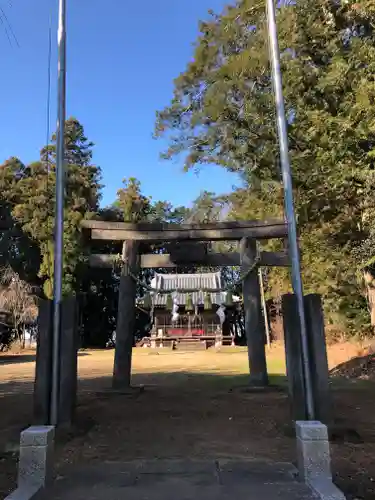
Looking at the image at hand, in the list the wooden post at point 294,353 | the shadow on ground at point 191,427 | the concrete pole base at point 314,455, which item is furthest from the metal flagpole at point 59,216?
the wooden post at point 294,353

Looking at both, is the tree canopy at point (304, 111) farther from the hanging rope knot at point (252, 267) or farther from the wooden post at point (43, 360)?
the wooden post at point (43, 360)

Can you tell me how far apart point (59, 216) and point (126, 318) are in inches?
172

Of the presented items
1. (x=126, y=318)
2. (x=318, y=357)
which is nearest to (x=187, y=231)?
(x=126, y=318)

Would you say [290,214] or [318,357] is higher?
[290,214]

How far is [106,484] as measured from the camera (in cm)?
412

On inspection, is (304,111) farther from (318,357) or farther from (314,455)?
(314,455)

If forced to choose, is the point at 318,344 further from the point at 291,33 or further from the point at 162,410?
the point at 291,33

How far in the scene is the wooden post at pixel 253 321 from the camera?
30.6 ft

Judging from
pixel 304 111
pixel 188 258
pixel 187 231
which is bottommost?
pixel 188 258

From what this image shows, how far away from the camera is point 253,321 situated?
31.2 feet

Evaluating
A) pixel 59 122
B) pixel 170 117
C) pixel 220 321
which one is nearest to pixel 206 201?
pixel 170 117

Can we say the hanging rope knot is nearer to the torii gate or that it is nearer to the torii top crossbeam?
the torii gate

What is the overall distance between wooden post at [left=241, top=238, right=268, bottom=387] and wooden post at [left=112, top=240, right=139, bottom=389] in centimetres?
248

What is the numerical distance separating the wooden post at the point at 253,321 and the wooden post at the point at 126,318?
2.48 meters
